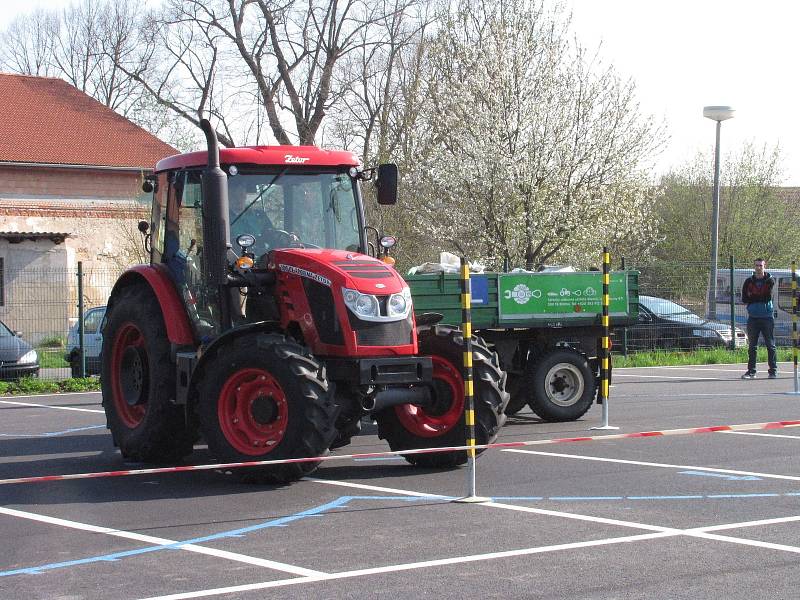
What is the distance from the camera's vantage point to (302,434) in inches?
359

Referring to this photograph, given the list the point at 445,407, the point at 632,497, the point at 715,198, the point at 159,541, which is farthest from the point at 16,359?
the point at 715,198

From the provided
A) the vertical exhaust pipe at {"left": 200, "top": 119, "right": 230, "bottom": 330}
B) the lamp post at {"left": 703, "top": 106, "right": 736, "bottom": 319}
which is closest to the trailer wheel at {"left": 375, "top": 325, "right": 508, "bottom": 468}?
the vertical exhaust pipe at {"left": 200, "top": 119, "right": 230, "bottom": 330}

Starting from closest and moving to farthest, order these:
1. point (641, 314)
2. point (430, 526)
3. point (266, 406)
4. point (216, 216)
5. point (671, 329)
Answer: point (430, 526)
point (266, 406)
point (216, 216)
point (641, 314)
point (671, 329)

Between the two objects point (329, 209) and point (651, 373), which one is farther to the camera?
point (651, 373)

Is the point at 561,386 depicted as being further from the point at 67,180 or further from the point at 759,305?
the point at 67,180

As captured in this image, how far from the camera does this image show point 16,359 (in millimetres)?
21797

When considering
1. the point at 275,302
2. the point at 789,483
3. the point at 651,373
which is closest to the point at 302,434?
the point at 275,302

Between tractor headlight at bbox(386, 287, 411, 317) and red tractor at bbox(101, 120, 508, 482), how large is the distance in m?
0.01

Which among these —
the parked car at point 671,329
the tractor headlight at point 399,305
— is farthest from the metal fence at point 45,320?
the tractor headlight at point 399,305

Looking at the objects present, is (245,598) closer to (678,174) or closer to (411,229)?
(411,229)

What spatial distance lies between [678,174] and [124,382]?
43.8 m

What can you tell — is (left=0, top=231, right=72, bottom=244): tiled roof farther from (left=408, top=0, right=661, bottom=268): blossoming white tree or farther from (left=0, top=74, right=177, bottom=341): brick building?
(left=408, top=0, right=661, bottom=268): blossoming white tree

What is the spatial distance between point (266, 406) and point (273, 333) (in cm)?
60

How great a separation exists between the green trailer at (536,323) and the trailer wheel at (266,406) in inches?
189
